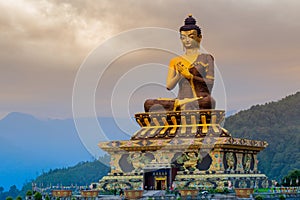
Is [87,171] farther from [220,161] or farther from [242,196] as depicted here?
[242,196]

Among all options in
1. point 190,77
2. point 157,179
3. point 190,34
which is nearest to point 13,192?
point 190,77

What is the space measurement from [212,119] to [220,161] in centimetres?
195

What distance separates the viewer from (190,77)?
1195 inches

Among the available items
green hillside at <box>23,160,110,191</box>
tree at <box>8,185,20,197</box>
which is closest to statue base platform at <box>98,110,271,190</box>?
green hillside at <box>23,160,110,191</box>

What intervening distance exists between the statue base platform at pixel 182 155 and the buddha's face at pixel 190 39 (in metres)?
3.31

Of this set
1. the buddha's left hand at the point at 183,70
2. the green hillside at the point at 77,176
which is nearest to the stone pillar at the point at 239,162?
the buddha's left hand at the point at 183,70

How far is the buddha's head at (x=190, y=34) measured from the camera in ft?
101

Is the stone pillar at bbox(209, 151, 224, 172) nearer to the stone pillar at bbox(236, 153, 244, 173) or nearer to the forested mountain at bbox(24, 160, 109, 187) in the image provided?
the stone pillar at bbox(236, 153, 244, 173)

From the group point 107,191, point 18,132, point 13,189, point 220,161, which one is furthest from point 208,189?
point 18,132

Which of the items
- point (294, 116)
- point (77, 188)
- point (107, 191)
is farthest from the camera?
point (294, 116)

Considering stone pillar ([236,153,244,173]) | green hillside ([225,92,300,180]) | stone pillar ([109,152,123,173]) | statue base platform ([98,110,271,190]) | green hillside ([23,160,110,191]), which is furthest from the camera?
green hillside ([23,160,110,191])

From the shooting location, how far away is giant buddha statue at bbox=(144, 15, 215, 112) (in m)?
30.0

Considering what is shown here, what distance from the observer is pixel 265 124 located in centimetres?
6656

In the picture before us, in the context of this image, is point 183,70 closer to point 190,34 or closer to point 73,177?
point 190,34
